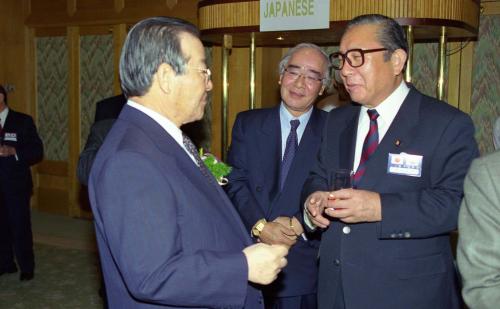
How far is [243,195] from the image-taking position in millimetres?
2947

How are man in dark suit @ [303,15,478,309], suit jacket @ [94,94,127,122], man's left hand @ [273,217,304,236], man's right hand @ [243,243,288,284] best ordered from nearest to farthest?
man's right hand @ [243,243,288,284]
man in dark suit @ [303,15,478,309]
man's left hand @ [273,217,304,236]
suit jacket @ [94,94,127,122]

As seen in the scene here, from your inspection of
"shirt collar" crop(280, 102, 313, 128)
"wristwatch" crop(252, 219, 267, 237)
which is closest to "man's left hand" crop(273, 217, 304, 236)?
"wristwatch" crop(252, 219, 267, 237)

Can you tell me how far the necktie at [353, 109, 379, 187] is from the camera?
7.26 feet

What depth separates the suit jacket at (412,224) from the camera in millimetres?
2086

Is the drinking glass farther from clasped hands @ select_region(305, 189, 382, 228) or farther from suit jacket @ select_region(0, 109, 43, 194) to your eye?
suit jacket @ select_region(0, 109, 43, 194)

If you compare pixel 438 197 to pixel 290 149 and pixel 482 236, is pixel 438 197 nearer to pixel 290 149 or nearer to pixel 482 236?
pixel 482 236

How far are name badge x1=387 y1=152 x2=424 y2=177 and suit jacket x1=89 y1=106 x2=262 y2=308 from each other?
0.75 metres

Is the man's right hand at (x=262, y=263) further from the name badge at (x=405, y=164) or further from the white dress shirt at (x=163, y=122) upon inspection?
the name badge at (x=405, y=164)

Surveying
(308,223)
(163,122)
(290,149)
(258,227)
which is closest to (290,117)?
(290,149)

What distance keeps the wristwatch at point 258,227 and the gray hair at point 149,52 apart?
1265 mm

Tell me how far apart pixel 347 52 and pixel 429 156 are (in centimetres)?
52

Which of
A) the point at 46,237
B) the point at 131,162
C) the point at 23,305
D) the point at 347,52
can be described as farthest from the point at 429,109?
the point at 46,237

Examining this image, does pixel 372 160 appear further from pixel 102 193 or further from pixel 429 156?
pixel 102 193

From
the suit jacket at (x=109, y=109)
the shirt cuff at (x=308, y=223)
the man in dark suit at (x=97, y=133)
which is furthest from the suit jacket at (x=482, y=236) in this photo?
the suit jacket at (x=109, y=109)
